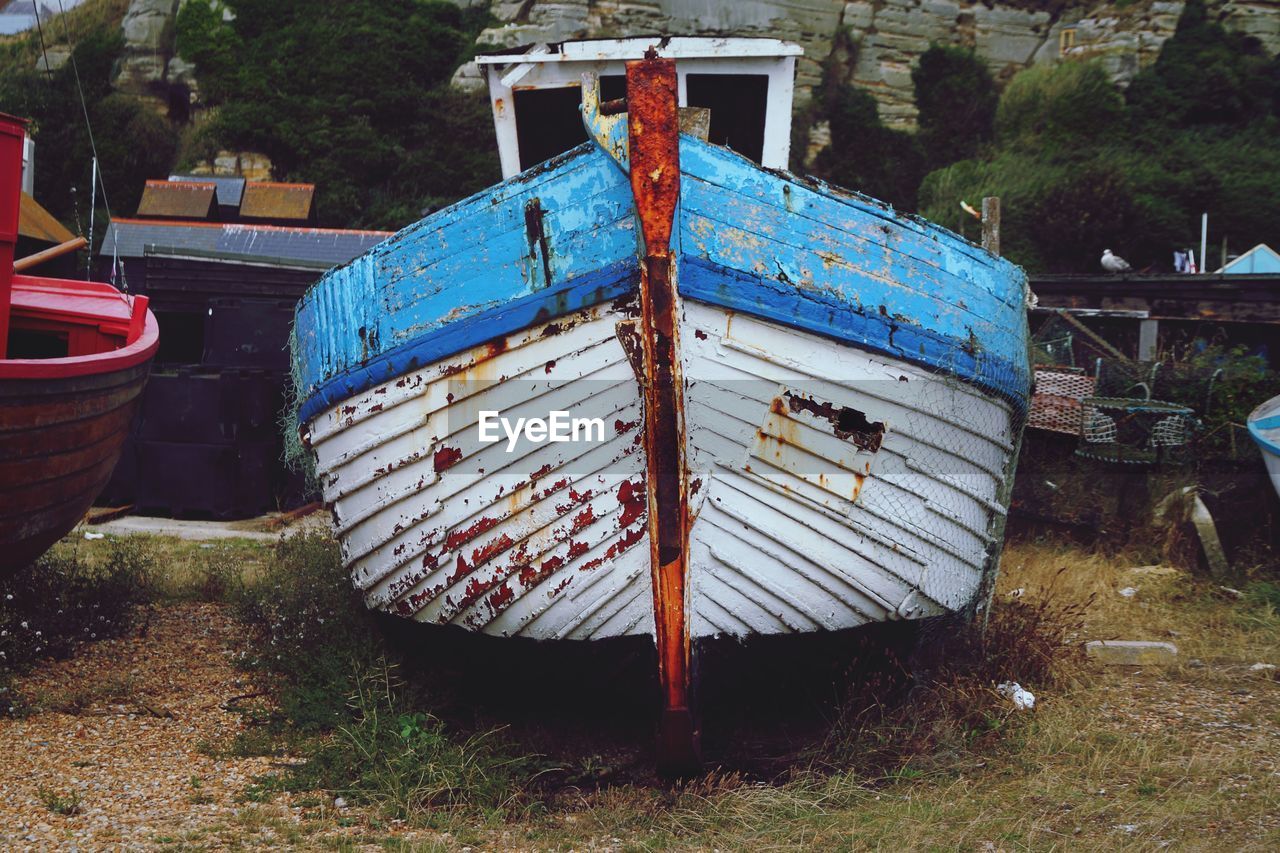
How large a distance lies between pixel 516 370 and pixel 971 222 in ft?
57.9

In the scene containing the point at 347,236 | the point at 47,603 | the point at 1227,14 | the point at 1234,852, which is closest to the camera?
the point at 1234,852

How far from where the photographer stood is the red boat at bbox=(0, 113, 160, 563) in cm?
430

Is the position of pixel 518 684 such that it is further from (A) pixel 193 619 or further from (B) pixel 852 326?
(A) pixel 193 619

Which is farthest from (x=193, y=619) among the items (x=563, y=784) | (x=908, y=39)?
(x=908, y=39)

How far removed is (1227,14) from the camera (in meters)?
26.9

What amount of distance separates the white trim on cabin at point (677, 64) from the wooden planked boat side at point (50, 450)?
2285mm

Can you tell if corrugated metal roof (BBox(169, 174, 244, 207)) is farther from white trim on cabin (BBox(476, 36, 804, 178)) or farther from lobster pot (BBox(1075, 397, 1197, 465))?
lobster pot (BBox(1075, 397, 1197, 465))

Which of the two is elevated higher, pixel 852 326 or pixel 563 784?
pixel 852 326

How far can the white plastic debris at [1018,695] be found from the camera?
14.4ft

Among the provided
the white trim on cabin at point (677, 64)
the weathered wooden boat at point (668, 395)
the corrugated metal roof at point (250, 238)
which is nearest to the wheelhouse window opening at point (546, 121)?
the white trim on cabin at point (677, 64)

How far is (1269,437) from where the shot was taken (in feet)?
23.5

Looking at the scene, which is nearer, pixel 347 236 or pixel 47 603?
pixel 47 603

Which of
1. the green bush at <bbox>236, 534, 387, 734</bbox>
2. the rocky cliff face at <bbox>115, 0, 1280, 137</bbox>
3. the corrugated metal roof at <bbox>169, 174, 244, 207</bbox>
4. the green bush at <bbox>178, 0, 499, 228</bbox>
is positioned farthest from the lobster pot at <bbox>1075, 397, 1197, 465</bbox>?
the rocky cliff face at <bbox>115, 0, 1280, 137</bbox>

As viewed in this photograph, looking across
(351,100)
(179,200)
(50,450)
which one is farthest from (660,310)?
(351,100)
